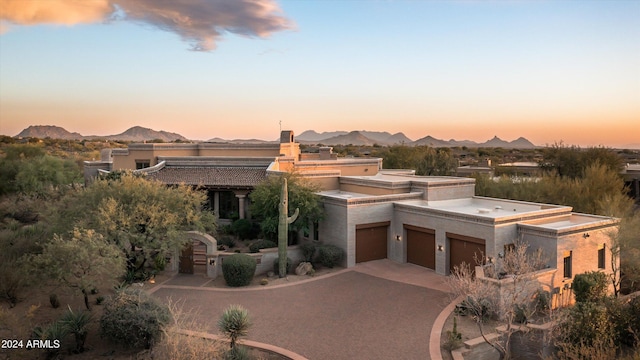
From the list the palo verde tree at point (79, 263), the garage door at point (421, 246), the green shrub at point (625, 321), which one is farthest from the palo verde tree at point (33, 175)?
the green shrub at point (625, 321)

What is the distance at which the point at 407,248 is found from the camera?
2631 cm

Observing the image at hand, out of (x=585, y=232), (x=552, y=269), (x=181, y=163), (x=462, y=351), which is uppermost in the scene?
(x=181, y=163)

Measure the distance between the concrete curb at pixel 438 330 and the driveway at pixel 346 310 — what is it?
0.20 metres

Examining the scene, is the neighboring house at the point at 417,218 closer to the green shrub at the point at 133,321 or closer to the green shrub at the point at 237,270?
the green shrub at the point at 237,270

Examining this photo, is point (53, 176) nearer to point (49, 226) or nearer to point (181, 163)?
point (181, 163)

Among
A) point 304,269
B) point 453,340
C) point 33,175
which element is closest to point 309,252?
point 304,269

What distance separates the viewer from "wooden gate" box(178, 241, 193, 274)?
24.9 metres

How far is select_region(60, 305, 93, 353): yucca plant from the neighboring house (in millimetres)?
13192

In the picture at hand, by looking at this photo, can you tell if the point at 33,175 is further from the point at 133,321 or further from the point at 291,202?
the point at 133,321

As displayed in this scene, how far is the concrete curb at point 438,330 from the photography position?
49.4ft

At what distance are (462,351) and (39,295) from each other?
1843 cm

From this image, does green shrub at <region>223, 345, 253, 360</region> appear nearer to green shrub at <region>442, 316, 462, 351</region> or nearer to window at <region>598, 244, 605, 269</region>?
green shrub at <region>442, 316, 462, 351</region>

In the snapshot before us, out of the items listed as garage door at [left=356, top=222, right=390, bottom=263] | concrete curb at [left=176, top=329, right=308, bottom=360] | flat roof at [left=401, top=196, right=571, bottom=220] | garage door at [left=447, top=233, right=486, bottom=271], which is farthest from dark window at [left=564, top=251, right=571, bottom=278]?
concrete curb at [left=176, top=329, right=308, bottom=360]

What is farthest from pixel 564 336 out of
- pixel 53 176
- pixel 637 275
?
pixel 53 176
